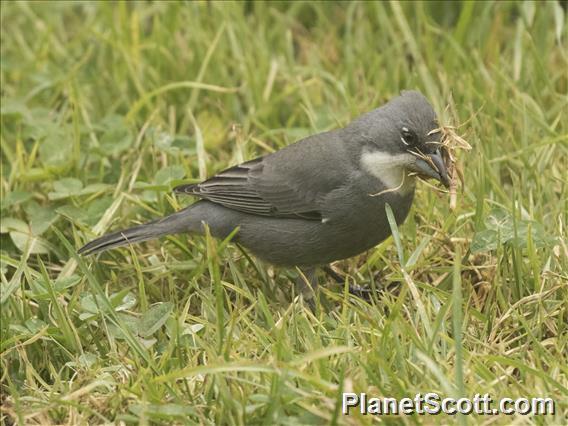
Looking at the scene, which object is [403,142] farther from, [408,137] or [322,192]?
[322,192]

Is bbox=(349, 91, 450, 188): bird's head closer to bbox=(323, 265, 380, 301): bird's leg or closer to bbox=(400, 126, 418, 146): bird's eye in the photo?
bbox=(400, 126, 418, 146): bird's eye

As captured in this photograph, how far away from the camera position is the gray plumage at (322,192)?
481 centimetres

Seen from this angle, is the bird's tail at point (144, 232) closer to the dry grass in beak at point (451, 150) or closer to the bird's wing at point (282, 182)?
the bird's wing at point (282, 182)

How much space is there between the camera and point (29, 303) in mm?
4805

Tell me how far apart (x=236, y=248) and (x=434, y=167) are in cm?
128

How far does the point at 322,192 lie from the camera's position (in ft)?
16.5

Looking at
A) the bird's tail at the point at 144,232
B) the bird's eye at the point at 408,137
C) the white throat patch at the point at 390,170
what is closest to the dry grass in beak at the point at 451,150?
the bird's eye at the point at 408,137

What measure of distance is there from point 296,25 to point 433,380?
3.97 meters

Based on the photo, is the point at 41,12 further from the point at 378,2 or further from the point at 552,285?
the point at 552,285

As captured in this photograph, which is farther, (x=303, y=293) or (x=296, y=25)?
(x=296, y=25)

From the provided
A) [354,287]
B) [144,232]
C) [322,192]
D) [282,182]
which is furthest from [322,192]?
[144,232]

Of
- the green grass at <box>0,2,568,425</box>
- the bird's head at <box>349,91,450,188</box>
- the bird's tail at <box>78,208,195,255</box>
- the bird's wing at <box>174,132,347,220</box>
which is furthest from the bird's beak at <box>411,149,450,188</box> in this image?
the bird's tail at <box>78,208,195,255</box>

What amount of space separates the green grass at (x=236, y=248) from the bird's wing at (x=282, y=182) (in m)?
0.28

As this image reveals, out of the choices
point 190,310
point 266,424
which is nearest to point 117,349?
point 190,310
